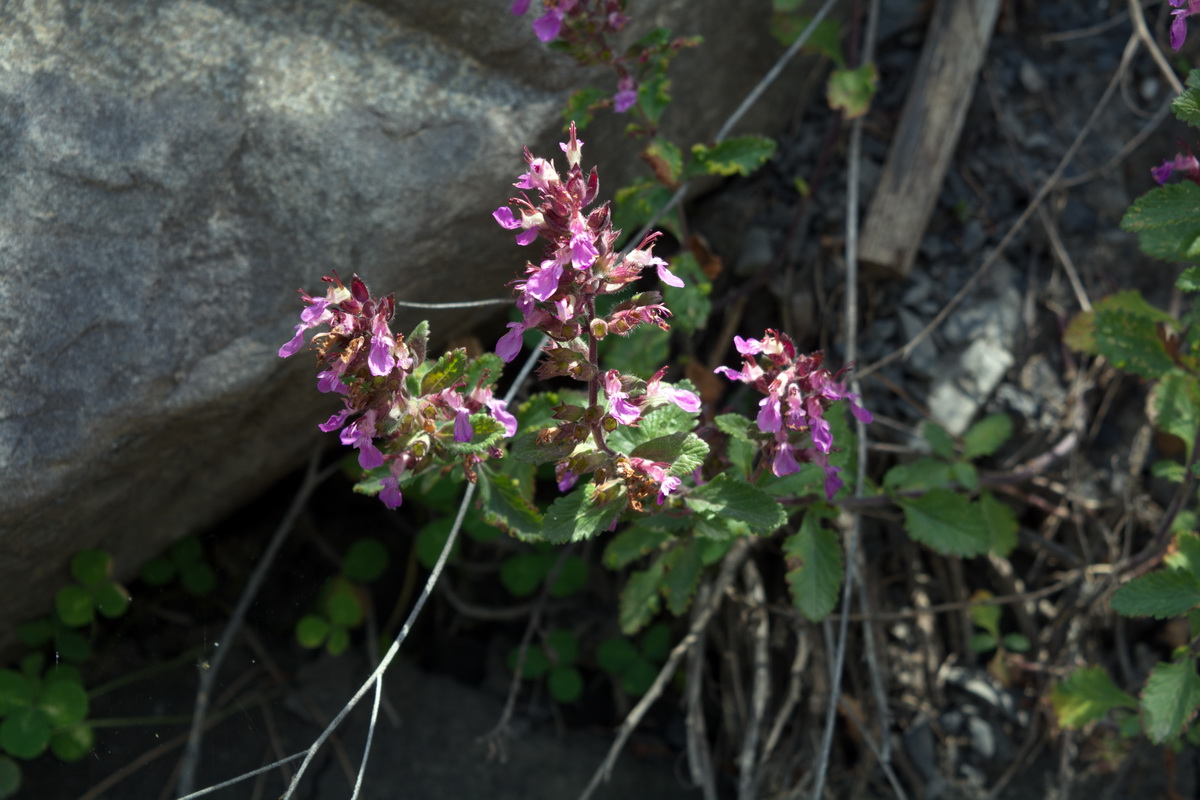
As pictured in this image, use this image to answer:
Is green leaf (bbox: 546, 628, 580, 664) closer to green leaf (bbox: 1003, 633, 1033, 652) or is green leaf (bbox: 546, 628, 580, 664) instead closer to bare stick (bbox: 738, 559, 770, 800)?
bare stick (bbox: 738, 559, 770, 800)

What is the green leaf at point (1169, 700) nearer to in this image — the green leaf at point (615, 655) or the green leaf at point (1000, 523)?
the green leaf at point (1000, 523)

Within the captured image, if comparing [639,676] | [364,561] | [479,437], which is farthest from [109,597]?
[639,676]

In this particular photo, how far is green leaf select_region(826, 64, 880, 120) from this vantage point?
287 centimetres

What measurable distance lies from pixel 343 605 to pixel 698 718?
3.86 ft

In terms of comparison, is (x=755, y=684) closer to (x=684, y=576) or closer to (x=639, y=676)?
(x=639, y=676)

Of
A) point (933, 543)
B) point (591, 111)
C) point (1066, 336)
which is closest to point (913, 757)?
point (933, 543)

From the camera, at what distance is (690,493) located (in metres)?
2.09

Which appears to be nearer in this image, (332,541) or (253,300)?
(253,300)

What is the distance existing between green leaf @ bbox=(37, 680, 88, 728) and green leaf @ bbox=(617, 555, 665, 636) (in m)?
1.59

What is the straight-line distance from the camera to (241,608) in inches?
119

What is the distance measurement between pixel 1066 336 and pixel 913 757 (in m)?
1.33

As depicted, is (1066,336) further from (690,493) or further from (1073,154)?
(690,493)

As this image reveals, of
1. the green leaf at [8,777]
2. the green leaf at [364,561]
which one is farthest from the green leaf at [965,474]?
the green leaf at [8,777]

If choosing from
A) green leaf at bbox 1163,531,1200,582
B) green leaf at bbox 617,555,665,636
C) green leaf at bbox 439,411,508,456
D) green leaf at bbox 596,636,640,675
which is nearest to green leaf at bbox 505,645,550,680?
green leaf at bbox 596,636,640,675
